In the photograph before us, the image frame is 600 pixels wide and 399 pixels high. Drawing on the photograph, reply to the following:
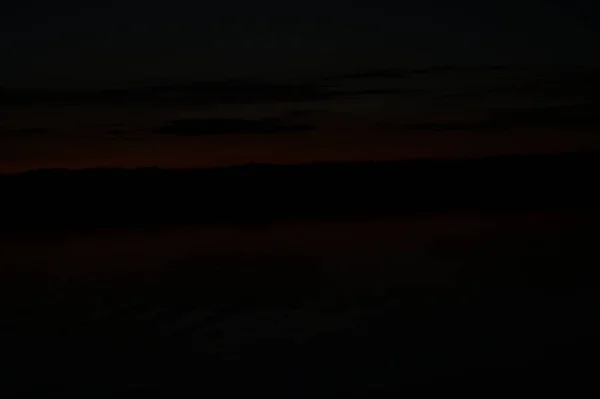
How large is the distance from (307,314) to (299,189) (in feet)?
42.8

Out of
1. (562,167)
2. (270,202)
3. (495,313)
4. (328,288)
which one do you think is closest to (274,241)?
(328,288)

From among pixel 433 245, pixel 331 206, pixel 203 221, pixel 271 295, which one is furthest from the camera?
pixel 331 206

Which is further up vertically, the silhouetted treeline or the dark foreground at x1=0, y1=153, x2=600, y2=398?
the silhouetted treeline

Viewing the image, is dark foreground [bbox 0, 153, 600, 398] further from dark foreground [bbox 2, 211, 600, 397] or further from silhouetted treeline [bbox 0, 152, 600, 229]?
silhouetted treeline [bbox 0, 152, 600, 229]

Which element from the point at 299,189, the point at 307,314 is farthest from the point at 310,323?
the point at 299,189

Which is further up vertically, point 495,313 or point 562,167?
point 562,167

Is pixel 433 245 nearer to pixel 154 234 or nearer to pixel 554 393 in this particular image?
pixel 154 234

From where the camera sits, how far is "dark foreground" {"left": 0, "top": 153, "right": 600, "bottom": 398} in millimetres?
5188

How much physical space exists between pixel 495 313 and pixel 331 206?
36.2 ft

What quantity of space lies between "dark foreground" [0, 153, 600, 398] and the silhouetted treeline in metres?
5.30

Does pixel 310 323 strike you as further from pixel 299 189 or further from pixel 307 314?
pixel 299 189

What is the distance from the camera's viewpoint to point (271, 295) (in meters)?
7.47

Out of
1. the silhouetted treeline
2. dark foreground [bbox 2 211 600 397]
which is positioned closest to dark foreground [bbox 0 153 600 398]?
dark foreground [bbox 2 211 600 397]

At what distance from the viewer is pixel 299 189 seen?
19688 mm
